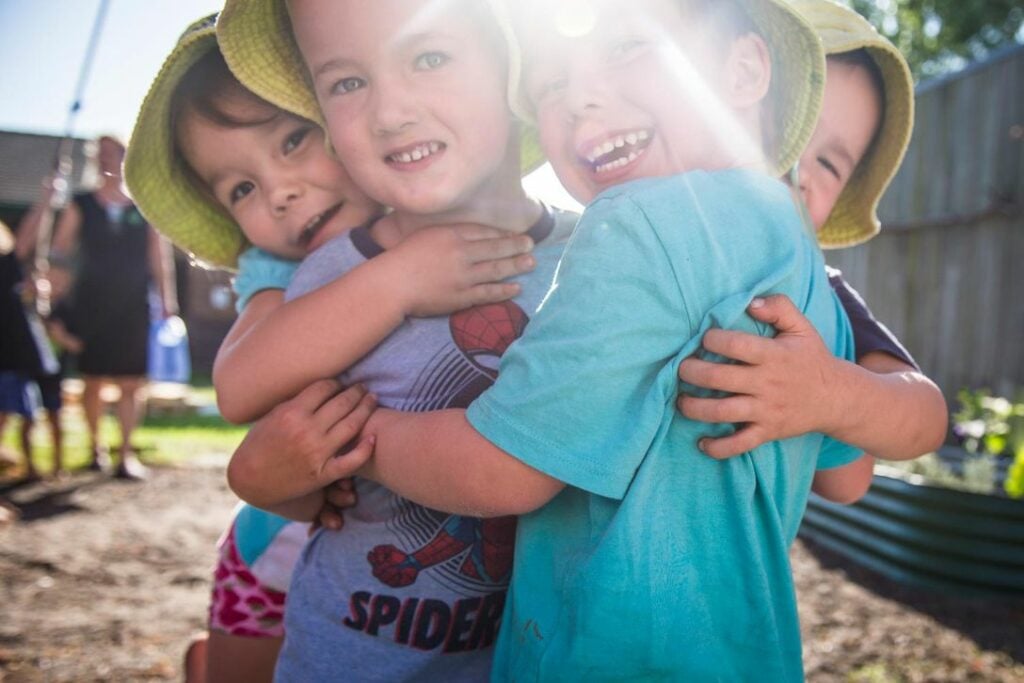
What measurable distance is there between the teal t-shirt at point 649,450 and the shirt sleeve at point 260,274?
0.75 metres

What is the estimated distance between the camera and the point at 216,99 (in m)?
1.73

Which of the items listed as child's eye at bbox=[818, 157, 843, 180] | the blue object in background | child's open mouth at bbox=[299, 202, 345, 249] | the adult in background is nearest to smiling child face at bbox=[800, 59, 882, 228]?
child's eye at bbox=[818, 157, 843, 180]

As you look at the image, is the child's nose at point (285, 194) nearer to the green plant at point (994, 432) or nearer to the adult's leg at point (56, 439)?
the green plant at point (994, 432)

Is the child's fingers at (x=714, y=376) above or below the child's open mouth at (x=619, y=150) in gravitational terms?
below

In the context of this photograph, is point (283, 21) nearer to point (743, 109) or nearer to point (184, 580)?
point (743, 109)

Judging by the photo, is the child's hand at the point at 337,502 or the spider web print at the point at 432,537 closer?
the spider web print at the point at 432,537

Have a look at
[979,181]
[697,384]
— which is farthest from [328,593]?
[979,181]

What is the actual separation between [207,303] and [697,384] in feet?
66.7

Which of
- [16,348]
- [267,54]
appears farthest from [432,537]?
[16,348]

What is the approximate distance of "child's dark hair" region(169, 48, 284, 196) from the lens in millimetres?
1696

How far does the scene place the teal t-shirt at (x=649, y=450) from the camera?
3.50 feet

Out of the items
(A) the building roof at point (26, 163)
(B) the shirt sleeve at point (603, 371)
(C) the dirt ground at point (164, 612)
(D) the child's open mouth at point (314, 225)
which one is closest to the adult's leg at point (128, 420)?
(C) the dirt ground at point (164, 612)

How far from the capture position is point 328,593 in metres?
1.44

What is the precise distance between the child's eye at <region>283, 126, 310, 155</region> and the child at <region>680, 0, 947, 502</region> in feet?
3.20
